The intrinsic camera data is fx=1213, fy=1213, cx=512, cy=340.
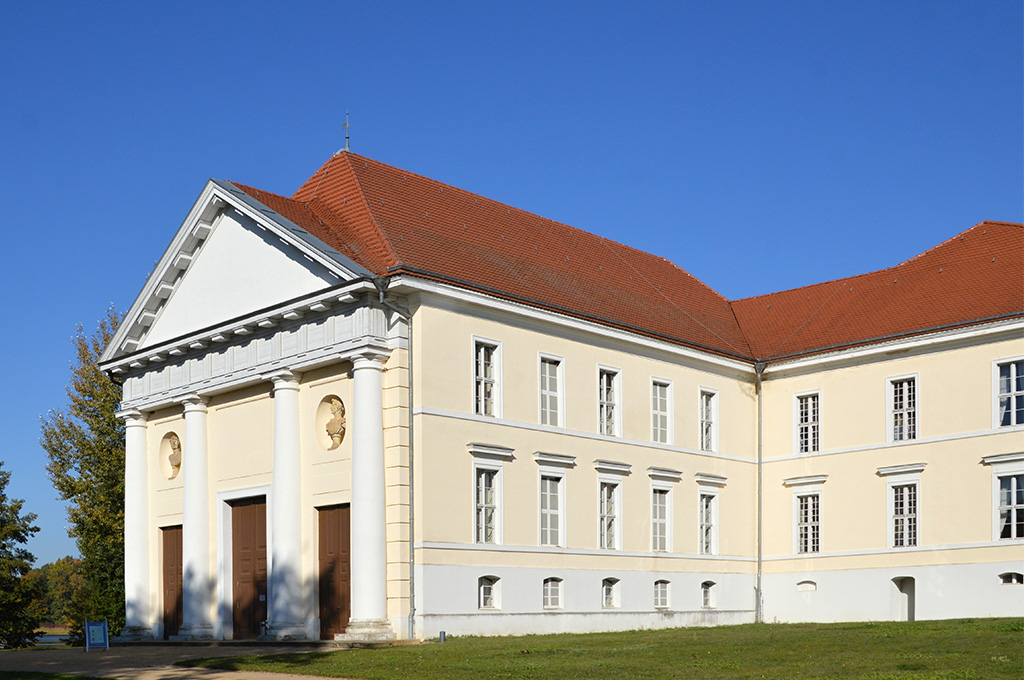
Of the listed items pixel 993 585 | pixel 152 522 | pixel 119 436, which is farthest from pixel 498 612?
pixel 119 436

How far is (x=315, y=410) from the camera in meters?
32.2

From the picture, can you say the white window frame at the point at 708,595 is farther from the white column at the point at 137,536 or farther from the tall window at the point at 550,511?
the white column at the point at 137,536

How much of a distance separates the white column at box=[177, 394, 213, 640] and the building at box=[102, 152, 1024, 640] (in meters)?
0.09

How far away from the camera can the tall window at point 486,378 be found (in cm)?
3231

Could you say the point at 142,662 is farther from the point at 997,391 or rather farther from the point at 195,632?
the point at 997,391

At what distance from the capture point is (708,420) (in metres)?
40.5

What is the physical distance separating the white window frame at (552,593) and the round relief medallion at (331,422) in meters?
6.89

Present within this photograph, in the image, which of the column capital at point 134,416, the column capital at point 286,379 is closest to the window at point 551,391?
the column capital at point 286,379

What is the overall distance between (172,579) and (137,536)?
73.3 inches

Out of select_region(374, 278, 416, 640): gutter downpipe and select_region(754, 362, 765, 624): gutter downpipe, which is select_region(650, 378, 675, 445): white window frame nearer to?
select_region(754, 362, 765, 624): gutter downpipe

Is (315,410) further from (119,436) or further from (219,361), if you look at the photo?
(119,436)

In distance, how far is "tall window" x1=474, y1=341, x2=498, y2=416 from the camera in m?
32.3

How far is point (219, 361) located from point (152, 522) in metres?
6.64

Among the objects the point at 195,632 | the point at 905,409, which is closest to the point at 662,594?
the point at 905,409
